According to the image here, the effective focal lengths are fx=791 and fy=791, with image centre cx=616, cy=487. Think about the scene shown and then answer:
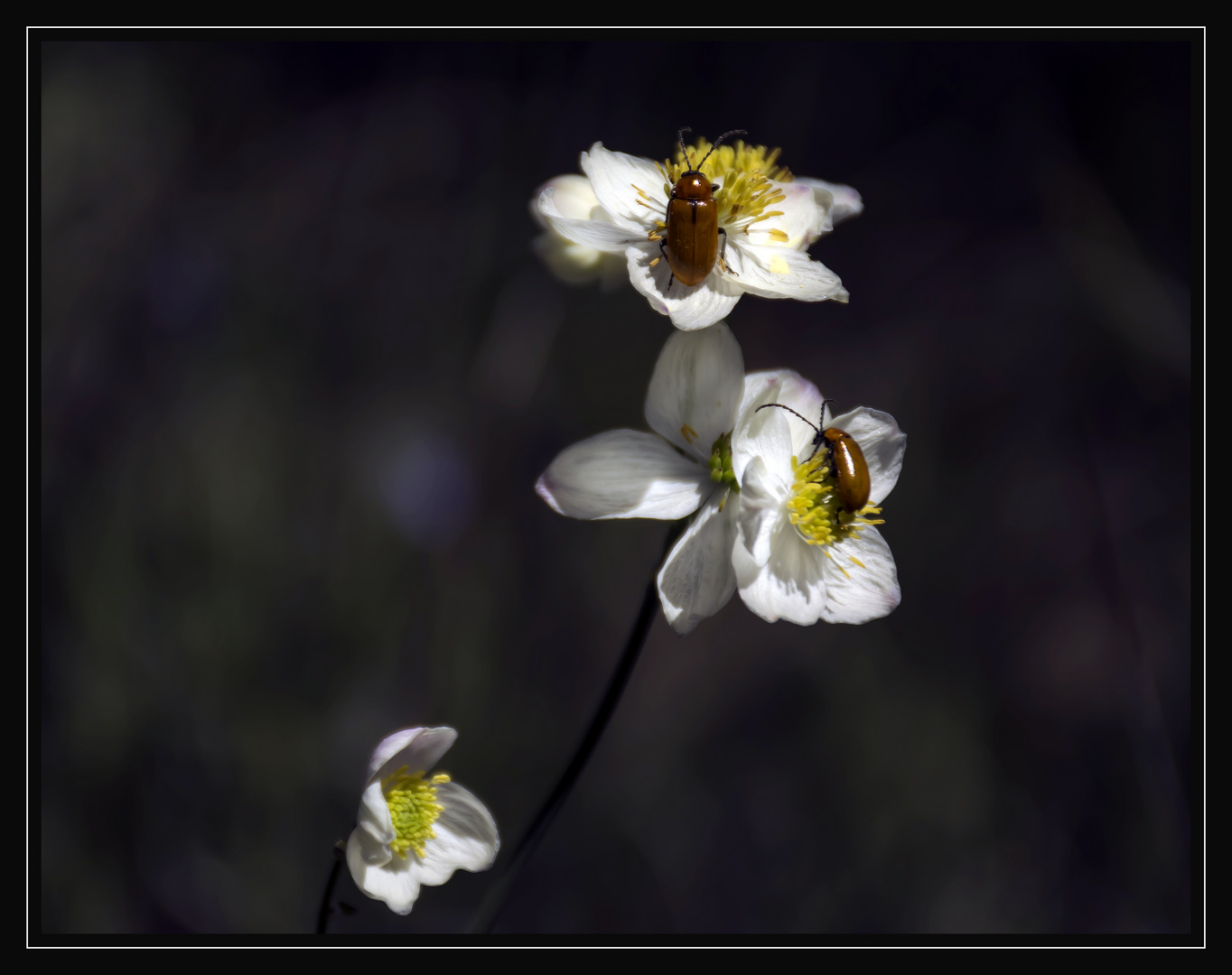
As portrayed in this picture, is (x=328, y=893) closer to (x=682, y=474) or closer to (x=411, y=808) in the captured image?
(x=411, y=808)

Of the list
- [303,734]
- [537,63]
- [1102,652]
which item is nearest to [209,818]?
[303,734]

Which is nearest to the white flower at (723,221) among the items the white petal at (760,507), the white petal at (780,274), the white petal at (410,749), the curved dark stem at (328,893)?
the white petal at (780,274)

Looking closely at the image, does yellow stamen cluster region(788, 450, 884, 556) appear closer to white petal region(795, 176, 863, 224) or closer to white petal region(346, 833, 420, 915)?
white petal region(795, 176, 863, 224)

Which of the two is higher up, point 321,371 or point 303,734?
point 321,371

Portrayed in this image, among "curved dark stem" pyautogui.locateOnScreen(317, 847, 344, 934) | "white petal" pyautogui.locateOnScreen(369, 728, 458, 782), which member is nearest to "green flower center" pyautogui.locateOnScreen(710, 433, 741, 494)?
"white petal" pyautogui.locateOnScreen(369, 728, 458, 782)

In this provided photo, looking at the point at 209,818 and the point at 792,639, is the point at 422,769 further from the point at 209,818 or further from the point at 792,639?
the point at 792,639

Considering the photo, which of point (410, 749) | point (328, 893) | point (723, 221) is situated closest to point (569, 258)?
point (723, 221)
